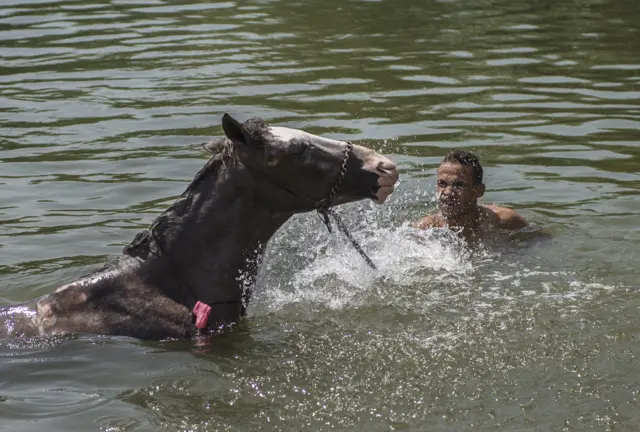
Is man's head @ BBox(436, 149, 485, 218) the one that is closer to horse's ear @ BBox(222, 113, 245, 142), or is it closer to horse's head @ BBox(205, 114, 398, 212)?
horse's head @ BBox(205, 114, 398, 212)

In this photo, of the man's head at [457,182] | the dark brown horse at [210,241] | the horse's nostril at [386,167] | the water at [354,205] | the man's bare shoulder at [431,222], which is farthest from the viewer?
the man's bare shoulder at [431,222]

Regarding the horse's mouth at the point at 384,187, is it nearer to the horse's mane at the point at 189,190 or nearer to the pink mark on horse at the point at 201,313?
the horse's mane at the point at 189,190

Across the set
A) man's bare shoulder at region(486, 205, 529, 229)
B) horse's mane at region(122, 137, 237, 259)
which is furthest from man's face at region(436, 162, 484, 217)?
horse's mane at region(122, 137, 237, 259)

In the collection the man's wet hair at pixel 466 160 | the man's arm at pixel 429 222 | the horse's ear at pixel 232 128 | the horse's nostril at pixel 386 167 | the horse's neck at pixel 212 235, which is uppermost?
the horse's ear at pixel 232 128

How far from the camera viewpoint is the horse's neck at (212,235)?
685cm

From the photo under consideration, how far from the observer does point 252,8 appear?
19.4 m

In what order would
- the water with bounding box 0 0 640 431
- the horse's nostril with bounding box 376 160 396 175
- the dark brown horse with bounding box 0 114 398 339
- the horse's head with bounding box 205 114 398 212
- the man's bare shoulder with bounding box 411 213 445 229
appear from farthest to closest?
1. the man's bare shoulder with bounding box 411 213 445 229
2. the horse's nostril with bounding box 376 160 396 175
3. the dark brown horse with bounding box 0 114 398 339
4. the horse's head with bounding box 205 114 398 212
5. the water with bounding box 0 0 640 431

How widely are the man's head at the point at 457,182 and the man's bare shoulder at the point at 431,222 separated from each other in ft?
0.34

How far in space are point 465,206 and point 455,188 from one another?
19cm

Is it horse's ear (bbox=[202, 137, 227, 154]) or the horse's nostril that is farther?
the horse's nostril

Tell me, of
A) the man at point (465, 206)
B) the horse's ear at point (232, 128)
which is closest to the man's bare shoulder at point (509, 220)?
the man at point (465, 206)

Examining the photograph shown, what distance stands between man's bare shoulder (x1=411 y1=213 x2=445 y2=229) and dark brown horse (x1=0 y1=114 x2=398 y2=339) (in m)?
3.02

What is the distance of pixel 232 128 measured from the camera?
6.57 metres

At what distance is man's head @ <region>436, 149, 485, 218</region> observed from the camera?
9820 millimetres
